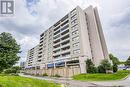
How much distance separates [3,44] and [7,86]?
8.54m

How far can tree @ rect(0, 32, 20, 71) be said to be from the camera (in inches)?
655

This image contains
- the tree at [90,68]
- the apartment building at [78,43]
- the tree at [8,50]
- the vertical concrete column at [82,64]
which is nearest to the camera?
the tree at [8,50]

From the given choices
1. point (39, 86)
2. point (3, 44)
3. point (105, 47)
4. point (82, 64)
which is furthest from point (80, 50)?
point (39, 86)

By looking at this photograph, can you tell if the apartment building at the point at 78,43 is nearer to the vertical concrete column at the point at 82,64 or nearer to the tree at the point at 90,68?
the vertical concrete column at the point at 82,64

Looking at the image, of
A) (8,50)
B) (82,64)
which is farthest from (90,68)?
(8,50)

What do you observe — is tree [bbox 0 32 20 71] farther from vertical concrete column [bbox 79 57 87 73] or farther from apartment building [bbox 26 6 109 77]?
vertical concrete column [bbox 79 57 87 73]

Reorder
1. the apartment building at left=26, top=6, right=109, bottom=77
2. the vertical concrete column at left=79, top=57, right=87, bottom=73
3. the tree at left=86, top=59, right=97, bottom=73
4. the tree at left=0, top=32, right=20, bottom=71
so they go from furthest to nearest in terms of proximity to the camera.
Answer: the apartment building at left=26, top=6, right=109, bottom=77
the vertical concrete column at left=79, top=57, right=87, bottom=73
the tree at left=86, top=59, right=97, bottom=73
the tree at left=0, top=32, right=20, bottom=71

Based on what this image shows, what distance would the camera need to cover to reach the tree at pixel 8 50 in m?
16.6

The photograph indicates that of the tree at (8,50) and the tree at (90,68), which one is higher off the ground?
the tree at (8,50)

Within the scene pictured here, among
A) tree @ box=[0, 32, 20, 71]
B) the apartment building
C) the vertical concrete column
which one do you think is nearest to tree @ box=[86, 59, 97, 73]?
the vertical concrete column

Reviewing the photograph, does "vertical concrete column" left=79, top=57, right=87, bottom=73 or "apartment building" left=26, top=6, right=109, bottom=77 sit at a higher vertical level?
"apartment building" left=26, top=6, right=109, bottom=77

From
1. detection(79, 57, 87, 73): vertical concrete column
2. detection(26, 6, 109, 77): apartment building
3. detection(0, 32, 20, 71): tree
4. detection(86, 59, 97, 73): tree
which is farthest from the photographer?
detection(26, 6, 109, 77): apartment building

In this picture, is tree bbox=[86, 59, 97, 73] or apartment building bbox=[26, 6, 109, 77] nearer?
tree bbox=[86, 59, 97, 73]

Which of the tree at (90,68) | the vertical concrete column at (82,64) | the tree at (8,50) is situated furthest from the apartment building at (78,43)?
the tree at (8,50)
